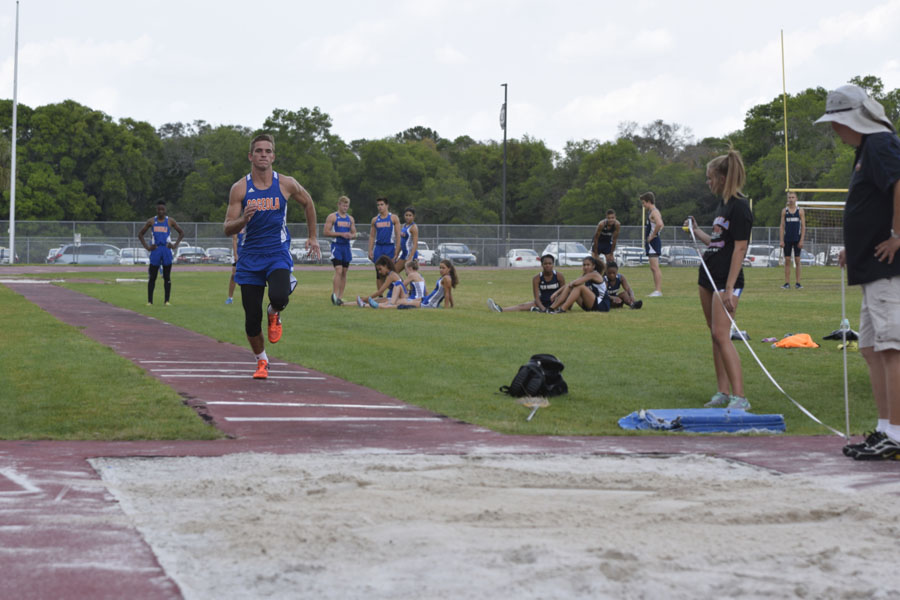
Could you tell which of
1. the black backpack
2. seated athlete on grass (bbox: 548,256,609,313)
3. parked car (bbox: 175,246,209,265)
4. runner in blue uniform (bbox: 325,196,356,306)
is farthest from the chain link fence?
the black backpack

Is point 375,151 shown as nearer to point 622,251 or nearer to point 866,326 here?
point 622,251

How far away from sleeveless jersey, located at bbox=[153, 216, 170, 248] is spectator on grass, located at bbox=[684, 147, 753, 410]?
13973mm

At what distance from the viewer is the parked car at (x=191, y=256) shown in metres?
52.5

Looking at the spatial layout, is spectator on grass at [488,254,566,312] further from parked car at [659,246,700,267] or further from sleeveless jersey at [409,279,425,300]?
parked car at [659,246,700,267]

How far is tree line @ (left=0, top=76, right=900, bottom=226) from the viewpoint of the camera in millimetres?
66688

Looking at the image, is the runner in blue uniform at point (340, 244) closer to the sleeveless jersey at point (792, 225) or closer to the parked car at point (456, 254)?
the sleeveless jersey at point (792, 225)

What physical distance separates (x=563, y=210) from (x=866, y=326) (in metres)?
75.0

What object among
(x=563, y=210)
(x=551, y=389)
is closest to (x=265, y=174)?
(x=551, y=389)

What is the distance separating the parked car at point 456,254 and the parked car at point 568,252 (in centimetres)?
415

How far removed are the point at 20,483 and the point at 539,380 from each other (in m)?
4.32

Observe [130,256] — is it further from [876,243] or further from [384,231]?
[876,243]

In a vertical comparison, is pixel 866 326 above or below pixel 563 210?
below

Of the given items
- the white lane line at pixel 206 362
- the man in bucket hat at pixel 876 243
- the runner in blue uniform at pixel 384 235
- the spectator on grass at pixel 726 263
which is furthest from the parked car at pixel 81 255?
the man in bucket hat at pixel 876 243

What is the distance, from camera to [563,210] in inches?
3159
